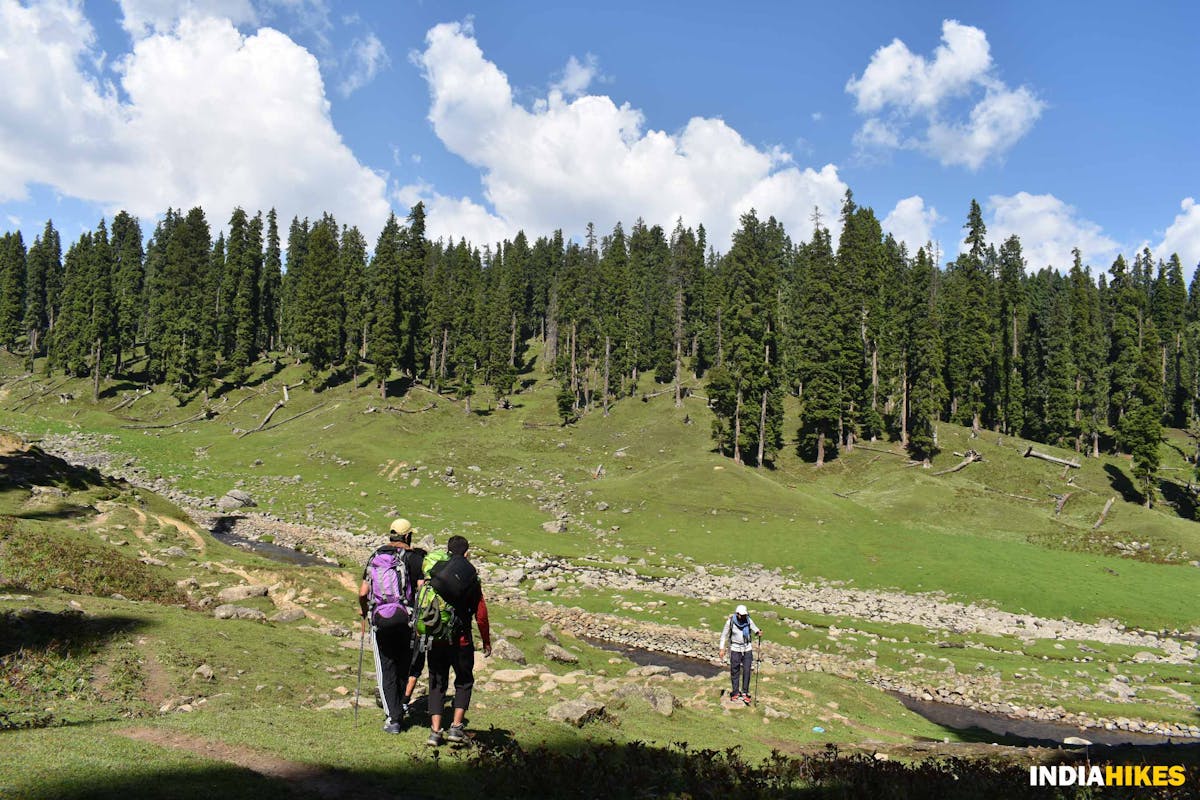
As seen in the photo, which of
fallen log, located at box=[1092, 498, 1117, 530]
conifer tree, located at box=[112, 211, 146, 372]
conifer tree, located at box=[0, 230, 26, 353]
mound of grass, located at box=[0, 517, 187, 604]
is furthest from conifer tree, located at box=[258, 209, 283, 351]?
fallen log, located at box=[1092, 498, 1117, 530]

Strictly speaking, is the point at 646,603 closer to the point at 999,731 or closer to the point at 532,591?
the point at 532,591

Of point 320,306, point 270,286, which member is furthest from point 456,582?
point 270,286

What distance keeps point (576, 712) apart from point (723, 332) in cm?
9057

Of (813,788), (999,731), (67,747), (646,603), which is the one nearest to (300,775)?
(67,747)

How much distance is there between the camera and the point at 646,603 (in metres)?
30.9

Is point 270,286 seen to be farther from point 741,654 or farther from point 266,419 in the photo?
point 741,654

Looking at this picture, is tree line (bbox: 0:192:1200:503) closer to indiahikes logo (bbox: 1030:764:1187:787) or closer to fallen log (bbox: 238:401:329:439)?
fallen log (bbox: 238:401:329:439)

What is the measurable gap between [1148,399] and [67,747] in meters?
83.3

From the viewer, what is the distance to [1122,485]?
2648 inches

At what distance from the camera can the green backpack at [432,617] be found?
961cm

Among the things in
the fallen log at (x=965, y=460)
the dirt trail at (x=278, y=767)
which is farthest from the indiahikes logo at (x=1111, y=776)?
the fallen log at (x=965, y=460)

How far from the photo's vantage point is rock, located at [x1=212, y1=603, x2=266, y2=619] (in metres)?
18.1

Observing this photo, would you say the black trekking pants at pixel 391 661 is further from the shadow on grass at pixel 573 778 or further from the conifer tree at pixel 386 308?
the conifer tree at pixel 386 308

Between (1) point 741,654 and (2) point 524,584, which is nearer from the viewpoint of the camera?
(1) point 741,654
